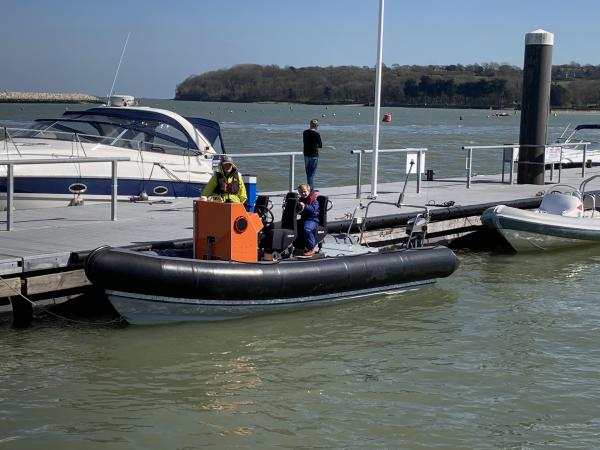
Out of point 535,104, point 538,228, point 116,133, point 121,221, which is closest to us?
point 121,221

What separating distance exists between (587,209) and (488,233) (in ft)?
7.90

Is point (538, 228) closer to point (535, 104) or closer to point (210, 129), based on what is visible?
point (535, 104)

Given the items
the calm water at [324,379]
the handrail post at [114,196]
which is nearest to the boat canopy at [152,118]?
the handrail post at [114,196]

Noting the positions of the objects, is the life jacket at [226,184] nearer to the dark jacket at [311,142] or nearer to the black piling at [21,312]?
the black piling at [21,312]

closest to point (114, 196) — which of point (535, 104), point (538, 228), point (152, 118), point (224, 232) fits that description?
point (224, 232)

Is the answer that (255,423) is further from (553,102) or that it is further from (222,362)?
(553,102)

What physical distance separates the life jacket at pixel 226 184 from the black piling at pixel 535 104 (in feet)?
36.9

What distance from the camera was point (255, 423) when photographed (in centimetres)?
866

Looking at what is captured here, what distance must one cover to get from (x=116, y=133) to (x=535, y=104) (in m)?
9.63

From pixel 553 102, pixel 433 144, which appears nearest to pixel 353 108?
pixel 553 102

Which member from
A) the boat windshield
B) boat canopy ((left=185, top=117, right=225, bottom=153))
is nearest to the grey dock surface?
the boat windshield

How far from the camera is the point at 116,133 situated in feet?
61.5

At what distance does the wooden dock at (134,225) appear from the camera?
440 inches

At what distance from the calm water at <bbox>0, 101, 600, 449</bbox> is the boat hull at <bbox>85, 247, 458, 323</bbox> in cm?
23
